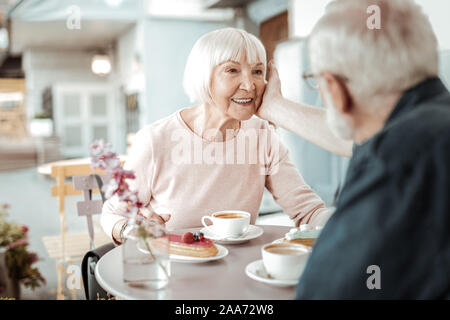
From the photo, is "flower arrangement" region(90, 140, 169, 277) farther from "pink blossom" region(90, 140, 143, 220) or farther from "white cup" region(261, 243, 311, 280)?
"white cup" region(261, 243, 311, 280)

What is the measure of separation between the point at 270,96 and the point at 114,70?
8.80 m

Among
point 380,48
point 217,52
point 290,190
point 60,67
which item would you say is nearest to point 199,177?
point 290,190

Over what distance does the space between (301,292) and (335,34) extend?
1.41 ft

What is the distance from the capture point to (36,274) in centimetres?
291

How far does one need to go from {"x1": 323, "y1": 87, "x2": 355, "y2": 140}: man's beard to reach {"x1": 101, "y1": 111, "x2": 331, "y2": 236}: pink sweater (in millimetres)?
717

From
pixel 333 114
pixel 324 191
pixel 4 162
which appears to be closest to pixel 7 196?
pixel 4 162

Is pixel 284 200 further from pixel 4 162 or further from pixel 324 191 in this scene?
pixel 4 162

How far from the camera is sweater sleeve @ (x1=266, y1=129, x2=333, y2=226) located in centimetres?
154

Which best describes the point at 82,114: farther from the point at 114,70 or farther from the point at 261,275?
the point at 261,275

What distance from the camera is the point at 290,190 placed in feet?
5.35

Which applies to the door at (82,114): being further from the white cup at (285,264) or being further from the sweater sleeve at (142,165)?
the white cup at (285,264)

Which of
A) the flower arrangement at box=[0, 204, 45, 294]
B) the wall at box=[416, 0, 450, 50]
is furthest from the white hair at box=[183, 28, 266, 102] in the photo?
the flower arrangement at box=[0, 204, 45, 294]

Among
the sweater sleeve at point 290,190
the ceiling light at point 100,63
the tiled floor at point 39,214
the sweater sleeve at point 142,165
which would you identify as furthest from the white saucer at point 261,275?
the ceiling light at point 100,63

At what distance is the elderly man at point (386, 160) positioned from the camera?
2.17ft
